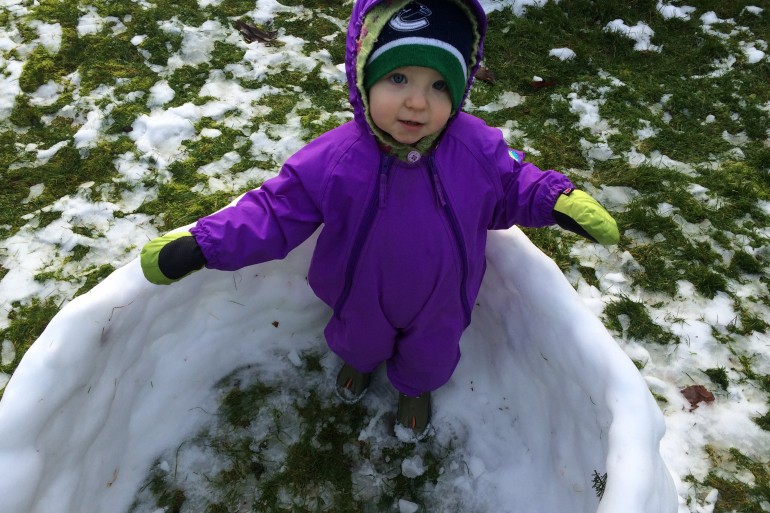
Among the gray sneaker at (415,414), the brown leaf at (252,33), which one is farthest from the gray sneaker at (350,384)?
the brown leaf at (252,33)

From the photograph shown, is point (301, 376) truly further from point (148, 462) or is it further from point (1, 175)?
point (1, 175)

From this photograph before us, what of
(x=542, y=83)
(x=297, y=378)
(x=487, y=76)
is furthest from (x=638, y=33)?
(x=297, y=378)

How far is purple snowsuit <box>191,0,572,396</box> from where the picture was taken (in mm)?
1427

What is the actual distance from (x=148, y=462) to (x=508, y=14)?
11.4 ft

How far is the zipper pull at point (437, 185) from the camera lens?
4.73 ft

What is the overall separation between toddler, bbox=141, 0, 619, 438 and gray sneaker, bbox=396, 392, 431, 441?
0.31 metres

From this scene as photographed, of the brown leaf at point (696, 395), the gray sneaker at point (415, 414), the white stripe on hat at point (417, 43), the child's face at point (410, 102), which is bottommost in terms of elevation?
the gray sneaker at point (415, 414)

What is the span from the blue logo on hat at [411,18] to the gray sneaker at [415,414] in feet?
4.31

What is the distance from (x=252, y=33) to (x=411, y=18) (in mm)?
2555

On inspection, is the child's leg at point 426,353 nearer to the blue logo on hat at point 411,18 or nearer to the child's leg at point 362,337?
the child's leg at point 362,337

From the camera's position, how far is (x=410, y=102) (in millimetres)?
1245

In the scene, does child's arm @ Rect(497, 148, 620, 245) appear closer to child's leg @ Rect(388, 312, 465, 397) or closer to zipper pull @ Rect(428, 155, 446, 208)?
zipper pull @ Rect(428, 155, 446, 208)

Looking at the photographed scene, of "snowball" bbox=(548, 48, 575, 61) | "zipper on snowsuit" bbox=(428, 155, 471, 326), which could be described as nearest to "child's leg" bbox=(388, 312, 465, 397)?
"zipper on snowsuit" bbox=(428, 155, 471, 326)

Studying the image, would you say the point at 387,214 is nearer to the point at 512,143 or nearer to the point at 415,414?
the point at 415,414
